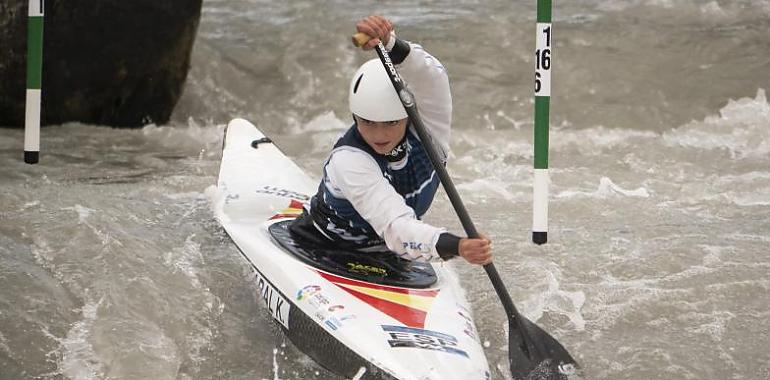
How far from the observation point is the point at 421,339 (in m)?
3.59

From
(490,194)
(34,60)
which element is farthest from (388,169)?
(490,194)

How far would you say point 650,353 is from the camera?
161 inches

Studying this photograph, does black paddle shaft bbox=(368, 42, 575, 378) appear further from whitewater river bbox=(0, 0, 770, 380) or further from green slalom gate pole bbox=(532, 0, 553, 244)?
green slalom gate pole bbox=(532, 0, 553, 244)

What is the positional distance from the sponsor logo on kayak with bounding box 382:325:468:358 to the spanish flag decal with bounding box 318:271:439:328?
5 centimetres

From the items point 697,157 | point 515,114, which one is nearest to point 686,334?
point 697,157

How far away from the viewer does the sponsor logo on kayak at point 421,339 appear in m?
3.55

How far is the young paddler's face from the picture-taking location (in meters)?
3.78

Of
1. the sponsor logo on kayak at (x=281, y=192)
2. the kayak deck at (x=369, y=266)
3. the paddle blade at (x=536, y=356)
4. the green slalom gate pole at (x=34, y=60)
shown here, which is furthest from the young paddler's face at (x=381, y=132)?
the green slalom gate pole at (x=34, y=60)

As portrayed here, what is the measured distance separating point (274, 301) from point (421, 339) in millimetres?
745

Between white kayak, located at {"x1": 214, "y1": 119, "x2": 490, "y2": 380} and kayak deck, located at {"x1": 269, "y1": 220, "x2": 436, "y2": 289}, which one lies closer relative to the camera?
white kayak, located at {"x1": 214, "y1": 119, "x2": 490, "y2": 380}

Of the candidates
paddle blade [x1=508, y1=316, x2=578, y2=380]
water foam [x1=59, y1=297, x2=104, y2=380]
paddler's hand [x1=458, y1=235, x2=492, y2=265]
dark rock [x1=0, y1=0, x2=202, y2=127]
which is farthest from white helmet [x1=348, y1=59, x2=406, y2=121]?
dark rock [x1=0, y1=0, x2=202, y2=127]

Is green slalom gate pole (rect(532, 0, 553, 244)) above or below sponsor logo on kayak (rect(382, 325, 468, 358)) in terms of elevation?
above

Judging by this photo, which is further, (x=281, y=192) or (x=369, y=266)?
(x=281, y=192)

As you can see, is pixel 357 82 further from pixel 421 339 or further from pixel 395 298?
pixel 421 339
